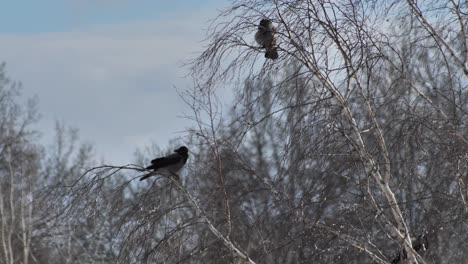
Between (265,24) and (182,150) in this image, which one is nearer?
(265,24)

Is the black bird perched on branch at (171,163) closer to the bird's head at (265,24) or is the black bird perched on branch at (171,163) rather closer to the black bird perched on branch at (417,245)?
the bird's head at (265,24)

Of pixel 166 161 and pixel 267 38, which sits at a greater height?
pixel 166 161

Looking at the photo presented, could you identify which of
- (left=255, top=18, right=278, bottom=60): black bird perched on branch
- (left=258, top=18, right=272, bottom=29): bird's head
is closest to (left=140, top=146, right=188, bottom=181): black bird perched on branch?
(left=255, top=18, right=278, bottom=60): black bird perched on branch

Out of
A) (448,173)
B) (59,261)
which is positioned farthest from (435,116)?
(59,261)

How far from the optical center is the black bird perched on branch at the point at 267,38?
688cm

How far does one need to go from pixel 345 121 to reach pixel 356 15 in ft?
2.71

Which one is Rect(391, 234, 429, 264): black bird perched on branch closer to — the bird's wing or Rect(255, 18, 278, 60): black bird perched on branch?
Rect(255, 18, 278, 60): black bird perched on branch

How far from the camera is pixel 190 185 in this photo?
7.50m

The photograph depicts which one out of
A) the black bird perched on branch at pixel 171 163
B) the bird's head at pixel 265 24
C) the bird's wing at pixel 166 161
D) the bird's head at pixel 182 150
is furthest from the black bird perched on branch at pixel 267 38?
the bird's head at pixel 182 150

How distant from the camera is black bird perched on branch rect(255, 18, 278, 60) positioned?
22.6 feet

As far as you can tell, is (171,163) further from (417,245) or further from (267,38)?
(417,245)

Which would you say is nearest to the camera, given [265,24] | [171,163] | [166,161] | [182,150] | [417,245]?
[265,24]

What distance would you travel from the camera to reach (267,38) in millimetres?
6957

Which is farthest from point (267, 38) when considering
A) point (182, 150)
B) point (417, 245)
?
point (182, 150)
